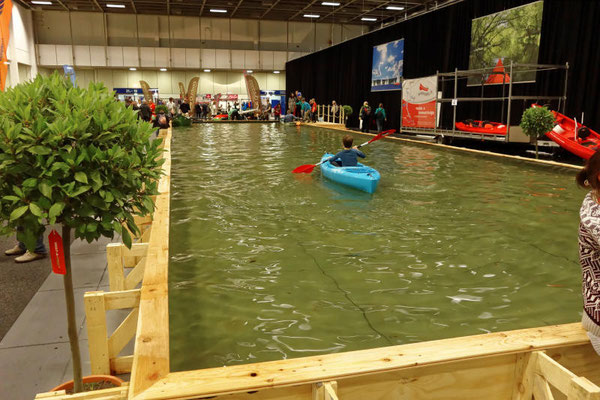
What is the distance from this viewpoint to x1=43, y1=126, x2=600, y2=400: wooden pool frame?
189 centimetres

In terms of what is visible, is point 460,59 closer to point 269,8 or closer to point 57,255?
point 269,8

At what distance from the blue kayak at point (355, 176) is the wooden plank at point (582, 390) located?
5103 millimetres

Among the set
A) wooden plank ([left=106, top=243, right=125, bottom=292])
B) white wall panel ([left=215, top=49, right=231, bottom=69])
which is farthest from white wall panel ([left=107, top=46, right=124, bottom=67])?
wooden plank ([left=106, top=243, right=125, bottom=292])

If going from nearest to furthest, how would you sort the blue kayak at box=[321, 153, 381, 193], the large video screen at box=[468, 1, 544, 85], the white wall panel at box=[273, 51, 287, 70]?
the blue kayak at box=[321, 153, 381, 193] < the large video screen at box=[468, 1, 544, 85] < the white wall panel at box=[273, 51, 287, 70]

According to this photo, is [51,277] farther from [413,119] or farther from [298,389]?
[413,119]

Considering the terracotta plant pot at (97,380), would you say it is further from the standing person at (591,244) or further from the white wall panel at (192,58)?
the white wall panel at (192,58)

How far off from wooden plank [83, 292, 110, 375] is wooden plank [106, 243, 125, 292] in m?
0.75

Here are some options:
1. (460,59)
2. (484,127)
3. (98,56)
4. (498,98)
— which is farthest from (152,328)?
(98,56)

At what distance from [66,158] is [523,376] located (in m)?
2.26

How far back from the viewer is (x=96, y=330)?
2615 millimetres

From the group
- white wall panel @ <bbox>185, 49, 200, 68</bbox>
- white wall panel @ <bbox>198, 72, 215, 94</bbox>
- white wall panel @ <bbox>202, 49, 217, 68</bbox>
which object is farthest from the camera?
white wall panel @ <bbox>198, 72, 215, 94</bbox>

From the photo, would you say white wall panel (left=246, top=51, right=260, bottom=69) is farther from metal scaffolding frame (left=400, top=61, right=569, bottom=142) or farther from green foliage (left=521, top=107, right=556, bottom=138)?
green foliage (left=521, top=107, right=556, bottom=138)

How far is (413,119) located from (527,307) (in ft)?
43.6

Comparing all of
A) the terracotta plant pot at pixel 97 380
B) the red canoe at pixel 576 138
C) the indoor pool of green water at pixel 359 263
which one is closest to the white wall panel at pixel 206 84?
the red canoe at pixel 576 138
